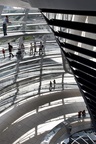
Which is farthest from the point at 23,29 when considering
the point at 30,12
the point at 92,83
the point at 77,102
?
the point at 77,102

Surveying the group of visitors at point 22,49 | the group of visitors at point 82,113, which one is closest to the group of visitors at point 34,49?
the group of visitors at point 22,49

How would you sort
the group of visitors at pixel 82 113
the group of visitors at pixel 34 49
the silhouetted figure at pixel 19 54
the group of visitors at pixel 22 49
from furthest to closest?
the group of visitors at pixel 82 113 < the group of visitors at pixel 34 49 < the silhouetted figure at pixel 19 54 < the group of visitors at pixel 22 49

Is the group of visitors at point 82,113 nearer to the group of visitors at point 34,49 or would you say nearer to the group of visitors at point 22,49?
the group of visitors at point 22,49

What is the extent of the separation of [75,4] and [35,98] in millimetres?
18958

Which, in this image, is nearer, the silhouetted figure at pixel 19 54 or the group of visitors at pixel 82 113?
the silhouetted figure at pixel 19 54

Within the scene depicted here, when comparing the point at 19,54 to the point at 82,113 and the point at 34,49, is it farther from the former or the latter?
the point at 82,113

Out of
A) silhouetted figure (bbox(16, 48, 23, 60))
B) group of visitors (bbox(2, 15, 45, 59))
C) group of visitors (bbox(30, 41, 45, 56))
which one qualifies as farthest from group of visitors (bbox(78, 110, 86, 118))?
silhouetted figure (bbox(16, 48, 23, 60))

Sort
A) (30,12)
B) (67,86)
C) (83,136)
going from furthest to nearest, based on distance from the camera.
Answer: (67,86) < (83,136) < (30,12)

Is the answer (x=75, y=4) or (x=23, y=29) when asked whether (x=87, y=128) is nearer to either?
(x=23, y=29)

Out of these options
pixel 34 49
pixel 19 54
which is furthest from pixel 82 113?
pixel 19 54

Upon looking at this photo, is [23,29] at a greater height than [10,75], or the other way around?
[23,29]

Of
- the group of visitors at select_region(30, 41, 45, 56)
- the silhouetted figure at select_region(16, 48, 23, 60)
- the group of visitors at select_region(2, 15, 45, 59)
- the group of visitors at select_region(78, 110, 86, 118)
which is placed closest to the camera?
the group of visitors at select_region(2, 15, 45, 59)

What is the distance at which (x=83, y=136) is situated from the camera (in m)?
18.8

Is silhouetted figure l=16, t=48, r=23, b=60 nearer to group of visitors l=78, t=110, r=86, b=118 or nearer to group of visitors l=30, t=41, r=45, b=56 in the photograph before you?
group of visitors l=30, t=41, r=45, b=56
